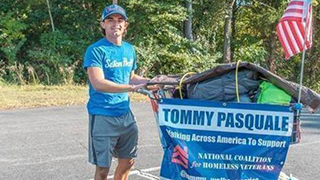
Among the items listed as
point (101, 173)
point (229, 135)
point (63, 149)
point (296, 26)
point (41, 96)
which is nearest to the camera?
point (229, 135)

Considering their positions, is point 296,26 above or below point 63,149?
above

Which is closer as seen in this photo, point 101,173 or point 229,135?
point 229,135

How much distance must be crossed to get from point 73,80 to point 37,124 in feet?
24.7

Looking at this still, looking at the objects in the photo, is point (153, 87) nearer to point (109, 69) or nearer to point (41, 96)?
point (109, 69)

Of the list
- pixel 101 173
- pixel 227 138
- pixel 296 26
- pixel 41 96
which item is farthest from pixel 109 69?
pixel 41 96

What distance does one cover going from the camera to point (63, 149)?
7.18 metres

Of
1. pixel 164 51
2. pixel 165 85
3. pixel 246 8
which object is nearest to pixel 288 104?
pixel 165 85

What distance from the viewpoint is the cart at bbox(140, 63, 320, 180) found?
11.6 ft

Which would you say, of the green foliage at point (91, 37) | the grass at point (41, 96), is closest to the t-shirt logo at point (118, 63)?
the grass at point (41, 96)

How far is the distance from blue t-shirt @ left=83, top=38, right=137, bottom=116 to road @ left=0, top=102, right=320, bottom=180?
1785mm

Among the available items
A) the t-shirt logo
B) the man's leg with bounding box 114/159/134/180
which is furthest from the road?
the t-shirt logo

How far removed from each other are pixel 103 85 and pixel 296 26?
6.64 ft

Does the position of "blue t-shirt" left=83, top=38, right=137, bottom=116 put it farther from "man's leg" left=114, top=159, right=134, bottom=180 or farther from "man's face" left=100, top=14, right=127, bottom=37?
"man's leg" left=114, top=159, right=134, bottom=180

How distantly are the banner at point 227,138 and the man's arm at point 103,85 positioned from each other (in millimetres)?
371
